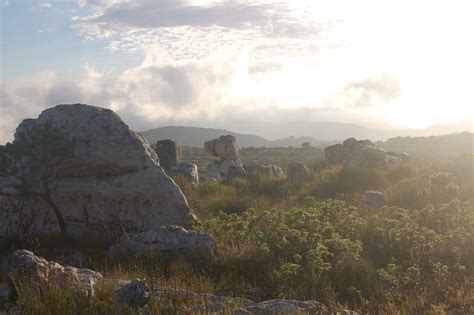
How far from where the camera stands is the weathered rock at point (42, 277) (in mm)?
6766

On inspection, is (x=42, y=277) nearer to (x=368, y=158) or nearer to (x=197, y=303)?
(x=197, y=303)

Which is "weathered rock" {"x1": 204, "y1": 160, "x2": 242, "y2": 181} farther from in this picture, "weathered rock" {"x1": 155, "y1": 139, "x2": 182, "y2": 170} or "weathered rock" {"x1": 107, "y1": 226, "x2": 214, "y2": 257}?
"weathered rock" {"x1": 107, "y1": 226, "x2": 214, "y2": 257}

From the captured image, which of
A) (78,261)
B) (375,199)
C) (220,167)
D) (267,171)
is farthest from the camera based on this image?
(220,167)

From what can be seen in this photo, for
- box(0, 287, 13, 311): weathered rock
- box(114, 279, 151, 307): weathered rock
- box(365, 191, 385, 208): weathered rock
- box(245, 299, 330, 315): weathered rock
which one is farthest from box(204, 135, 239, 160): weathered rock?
box(114, 279, 151, 307): weathered rock

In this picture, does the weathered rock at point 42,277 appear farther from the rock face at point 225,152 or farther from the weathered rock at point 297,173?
the rock face at point 225,152

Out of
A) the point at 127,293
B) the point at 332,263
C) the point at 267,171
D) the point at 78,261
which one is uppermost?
the point at 127,293

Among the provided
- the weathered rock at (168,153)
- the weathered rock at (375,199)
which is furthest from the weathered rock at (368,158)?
the weathered rock at (168,153)

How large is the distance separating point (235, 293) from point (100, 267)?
3170 mm

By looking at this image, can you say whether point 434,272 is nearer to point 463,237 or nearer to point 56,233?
point 463,237

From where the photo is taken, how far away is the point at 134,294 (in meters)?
6.55

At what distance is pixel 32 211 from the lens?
12.3 m

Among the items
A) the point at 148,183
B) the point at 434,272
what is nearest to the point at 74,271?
the point at 148,183

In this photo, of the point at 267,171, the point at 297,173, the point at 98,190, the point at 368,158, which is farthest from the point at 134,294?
the point at 368,158

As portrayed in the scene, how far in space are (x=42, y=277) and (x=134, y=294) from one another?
1.52 meters
